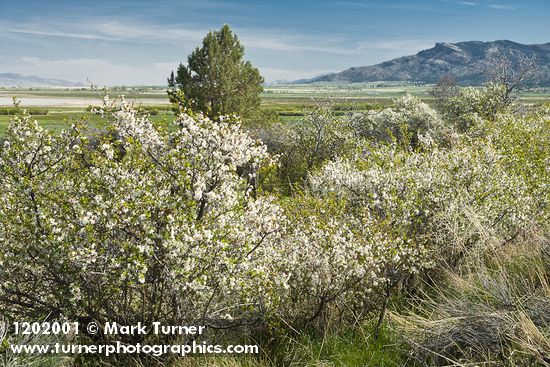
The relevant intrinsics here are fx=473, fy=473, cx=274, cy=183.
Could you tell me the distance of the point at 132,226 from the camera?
24.1 feet

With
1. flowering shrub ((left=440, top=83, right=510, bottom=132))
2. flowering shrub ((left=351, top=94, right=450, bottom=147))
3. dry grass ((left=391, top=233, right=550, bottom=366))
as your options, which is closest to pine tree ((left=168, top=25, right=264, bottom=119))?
flowering shrub ((left=351, top=94, right=450, bottom=147))

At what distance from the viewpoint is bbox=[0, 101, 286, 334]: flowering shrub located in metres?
7.10

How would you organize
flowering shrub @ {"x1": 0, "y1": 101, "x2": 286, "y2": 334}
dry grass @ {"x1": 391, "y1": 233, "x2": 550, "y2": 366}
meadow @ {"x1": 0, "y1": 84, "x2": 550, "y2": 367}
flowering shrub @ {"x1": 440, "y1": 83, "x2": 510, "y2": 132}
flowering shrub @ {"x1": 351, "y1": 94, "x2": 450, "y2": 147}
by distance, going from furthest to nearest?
flowering shrub @ {"x1": 440, "y1": 83, "x2": 510, "y2": 132}
flowering shrub @ {"x1": 351, "y1": 94, "x2": 450, "y2": 147}
flowering shrub @ {"x1": 0, "y1": 101, "x2": 286, "y2": 334}
meadow @ {"x1": 0, "y1": 84, "x2": 550, "y2": 367}
dry grass @ {"x1": 391, "y1": 233, "x2": 550, "y2": 366}

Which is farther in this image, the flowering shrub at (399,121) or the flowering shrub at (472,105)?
the flowering shrub at (472,105)

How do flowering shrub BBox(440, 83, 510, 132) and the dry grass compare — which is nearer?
the dry grass

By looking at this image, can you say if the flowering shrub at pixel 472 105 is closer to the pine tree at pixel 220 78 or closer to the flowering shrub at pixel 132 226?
the pine tree at pixel 220 78

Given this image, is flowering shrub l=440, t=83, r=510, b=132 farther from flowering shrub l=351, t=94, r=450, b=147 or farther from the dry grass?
the dry grass

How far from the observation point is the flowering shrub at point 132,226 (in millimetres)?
7098

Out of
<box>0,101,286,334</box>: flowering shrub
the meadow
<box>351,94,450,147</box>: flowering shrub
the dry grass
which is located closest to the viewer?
the dry grass

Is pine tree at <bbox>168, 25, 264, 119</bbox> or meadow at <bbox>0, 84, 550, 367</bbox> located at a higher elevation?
pine tree at <bbox>168, 25, 264, 119</bbox>

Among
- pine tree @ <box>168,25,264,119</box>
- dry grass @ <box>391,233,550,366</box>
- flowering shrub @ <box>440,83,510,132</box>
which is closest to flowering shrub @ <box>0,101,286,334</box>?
dry grass @ <box>391,233,550,366</box>

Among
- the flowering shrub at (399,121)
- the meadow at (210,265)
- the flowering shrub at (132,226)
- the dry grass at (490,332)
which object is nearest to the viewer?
the dry grass at (490,332)

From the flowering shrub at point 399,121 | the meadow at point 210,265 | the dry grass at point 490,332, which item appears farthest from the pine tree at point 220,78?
the dry grass at point 490,332

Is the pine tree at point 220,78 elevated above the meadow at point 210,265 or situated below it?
above
